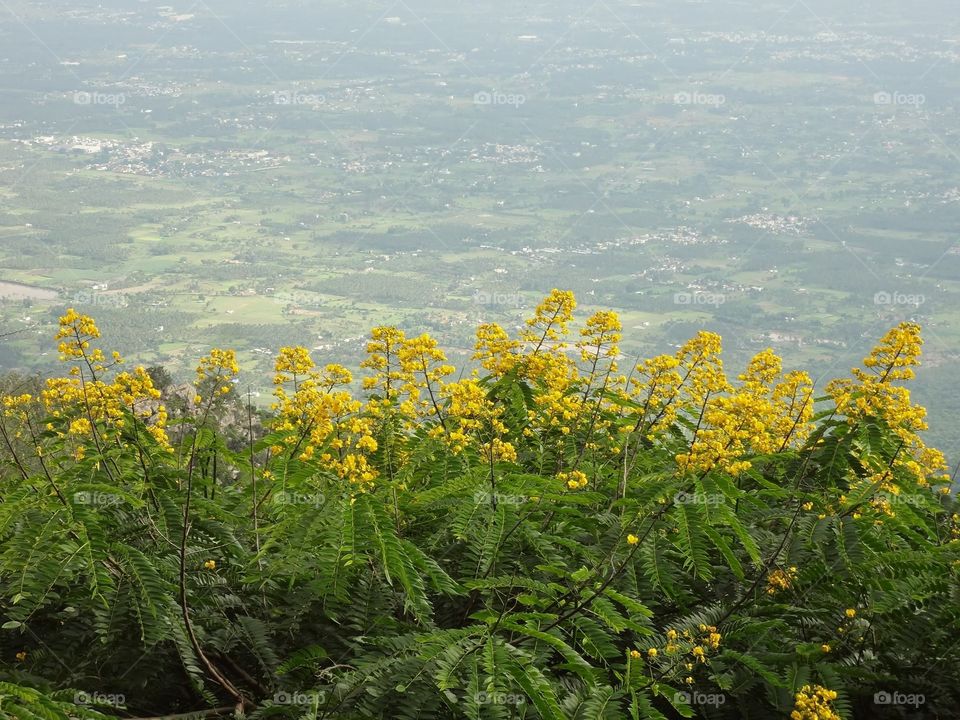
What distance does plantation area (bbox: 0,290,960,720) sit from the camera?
13.2 ft

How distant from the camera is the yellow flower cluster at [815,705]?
12.8 feet

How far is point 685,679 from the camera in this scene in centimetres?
435

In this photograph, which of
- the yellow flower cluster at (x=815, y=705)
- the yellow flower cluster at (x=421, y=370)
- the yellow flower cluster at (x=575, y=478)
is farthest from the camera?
the yellow flower cluster at (x=421, y=370)

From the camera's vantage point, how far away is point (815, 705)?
13.0 feet

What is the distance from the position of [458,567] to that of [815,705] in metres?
2.01

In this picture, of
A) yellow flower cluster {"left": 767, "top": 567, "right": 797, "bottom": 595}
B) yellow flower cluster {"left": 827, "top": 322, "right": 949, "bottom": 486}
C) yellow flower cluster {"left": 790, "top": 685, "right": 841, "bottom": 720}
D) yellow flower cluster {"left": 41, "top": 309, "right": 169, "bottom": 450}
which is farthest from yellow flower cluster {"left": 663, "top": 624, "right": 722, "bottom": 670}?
yellow flower cluster {"left": 41, "top": 309, "right": 169, "bottom": 450}

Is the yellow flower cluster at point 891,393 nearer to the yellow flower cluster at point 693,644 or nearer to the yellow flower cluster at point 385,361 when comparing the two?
the yellow flower cluster at point 693,644

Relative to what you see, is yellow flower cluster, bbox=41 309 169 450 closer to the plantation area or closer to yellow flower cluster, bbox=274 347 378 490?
the plantation area

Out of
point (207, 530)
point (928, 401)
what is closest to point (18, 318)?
point (928, 401)

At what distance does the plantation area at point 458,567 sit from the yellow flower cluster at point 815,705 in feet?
0.05

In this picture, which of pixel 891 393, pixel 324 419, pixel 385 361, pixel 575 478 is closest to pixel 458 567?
pixel 575 478

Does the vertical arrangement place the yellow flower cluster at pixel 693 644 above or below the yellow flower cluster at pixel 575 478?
below

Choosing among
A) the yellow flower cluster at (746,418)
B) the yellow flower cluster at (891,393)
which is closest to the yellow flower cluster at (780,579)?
the yellow flower cluster at (746,418)

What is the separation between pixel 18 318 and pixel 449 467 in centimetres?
13755
